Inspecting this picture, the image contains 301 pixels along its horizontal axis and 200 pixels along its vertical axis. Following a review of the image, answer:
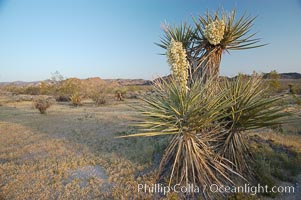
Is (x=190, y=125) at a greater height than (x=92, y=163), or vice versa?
(x=190, y=125)

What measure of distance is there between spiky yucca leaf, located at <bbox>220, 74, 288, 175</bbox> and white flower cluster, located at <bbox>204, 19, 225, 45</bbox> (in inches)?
38.4

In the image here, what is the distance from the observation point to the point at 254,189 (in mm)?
3609

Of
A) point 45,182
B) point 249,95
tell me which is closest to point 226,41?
point 249,95

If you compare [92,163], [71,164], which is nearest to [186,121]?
[92,163]

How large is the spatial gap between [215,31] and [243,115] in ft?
5.87

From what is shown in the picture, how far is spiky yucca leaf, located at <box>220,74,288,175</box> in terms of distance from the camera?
371 centimetres

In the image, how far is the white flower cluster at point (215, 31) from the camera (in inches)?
157

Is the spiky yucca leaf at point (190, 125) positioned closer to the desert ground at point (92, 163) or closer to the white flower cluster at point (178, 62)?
the white flower cluster at point (178, 62)

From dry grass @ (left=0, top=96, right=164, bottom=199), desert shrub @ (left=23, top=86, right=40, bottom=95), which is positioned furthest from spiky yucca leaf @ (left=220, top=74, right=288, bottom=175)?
desert shrub @ (left=23, top=86, right=40, bottom=95)

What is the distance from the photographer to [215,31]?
3996 millimetres

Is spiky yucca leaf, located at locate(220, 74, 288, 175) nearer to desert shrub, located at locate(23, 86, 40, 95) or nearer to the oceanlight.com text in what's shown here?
the oceanlight.com text

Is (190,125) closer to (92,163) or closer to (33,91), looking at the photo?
(92,163)

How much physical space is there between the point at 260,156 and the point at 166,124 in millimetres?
2736

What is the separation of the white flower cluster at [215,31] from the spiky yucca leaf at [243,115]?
98cm
